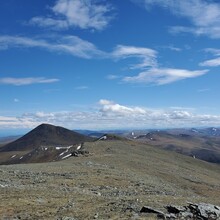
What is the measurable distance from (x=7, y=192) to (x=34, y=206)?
6.75 m

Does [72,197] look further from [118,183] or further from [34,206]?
[118,183]

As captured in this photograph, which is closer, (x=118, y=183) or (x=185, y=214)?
(x=185, y=214)

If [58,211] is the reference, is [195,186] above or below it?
below

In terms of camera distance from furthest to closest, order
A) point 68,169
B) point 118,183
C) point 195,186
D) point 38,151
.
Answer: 1. point 38,151
2. point 195,186
3. point 68,169
4. point 118,183

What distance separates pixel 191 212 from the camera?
28.6 m

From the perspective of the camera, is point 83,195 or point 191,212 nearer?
point 191,212

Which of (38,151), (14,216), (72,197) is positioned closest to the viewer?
(14,216)

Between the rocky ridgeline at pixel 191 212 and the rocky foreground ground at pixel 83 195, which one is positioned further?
the rocky foreground ground at pixel 83 195

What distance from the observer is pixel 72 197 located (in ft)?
114

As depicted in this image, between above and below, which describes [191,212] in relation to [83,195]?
below

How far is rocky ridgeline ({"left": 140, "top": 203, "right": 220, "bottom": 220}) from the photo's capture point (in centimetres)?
2767

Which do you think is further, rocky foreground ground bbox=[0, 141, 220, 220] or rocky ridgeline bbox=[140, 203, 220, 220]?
rocky foreground ground bbox=[0, 141, 220, 220]

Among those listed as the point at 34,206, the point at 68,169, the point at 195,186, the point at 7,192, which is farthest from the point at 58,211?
the point at 195,186

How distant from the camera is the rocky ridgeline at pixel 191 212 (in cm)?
2767
